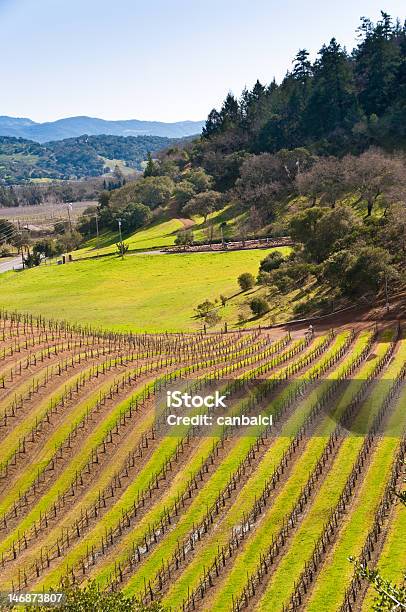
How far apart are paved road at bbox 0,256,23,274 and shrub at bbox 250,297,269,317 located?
7219 cm

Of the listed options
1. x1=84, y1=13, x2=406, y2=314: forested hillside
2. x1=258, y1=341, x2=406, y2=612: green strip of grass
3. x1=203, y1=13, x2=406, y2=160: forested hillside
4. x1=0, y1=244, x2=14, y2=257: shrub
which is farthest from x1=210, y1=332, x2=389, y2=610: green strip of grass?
x1=0, y1=244, x2=14, y2=257: shrub

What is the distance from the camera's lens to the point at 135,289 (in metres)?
91.5

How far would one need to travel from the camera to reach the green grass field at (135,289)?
247 ft

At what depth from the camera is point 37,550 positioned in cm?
3070

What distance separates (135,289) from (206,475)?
57.4 meters

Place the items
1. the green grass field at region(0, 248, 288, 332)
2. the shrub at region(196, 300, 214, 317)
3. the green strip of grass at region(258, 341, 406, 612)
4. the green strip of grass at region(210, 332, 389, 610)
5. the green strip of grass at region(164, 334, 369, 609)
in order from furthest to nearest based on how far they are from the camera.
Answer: the green grass field at region(0, 248, 288, 332)
the shrub at region(196, 300, 214, 317)
the green strip of grass at region(164, 334, 369, 609)
the green strip of grass at region(210, 332, 389, 610)
the green strip of grass at region(258, 341, 406, 612)

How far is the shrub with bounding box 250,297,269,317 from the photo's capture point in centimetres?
6950

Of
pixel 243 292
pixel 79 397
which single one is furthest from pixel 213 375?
pixel 243 292

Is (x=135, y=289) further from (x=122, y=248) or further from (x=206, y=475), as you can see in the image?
(x=206, y=475)


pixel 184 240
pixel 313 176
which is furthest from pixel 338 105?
pixel 184 240

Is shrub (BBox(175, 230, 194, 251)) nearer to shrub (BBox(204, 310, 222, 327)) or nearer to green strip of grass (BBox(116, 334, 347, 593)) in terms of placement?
shrub (BBox(204, 310, 222, 327))

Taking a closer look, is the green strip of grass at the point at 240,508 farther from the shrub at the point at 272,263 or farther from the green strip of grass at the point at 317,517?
the shrub at the point at 272,263

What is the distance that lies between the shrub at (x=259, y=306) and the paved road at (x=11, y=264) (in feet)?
237

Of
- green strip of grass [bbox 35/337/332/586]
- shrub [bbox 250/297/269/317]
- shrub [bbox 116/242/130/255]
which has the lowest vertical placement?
green strip of grass [bbox 35/337/332/586]
